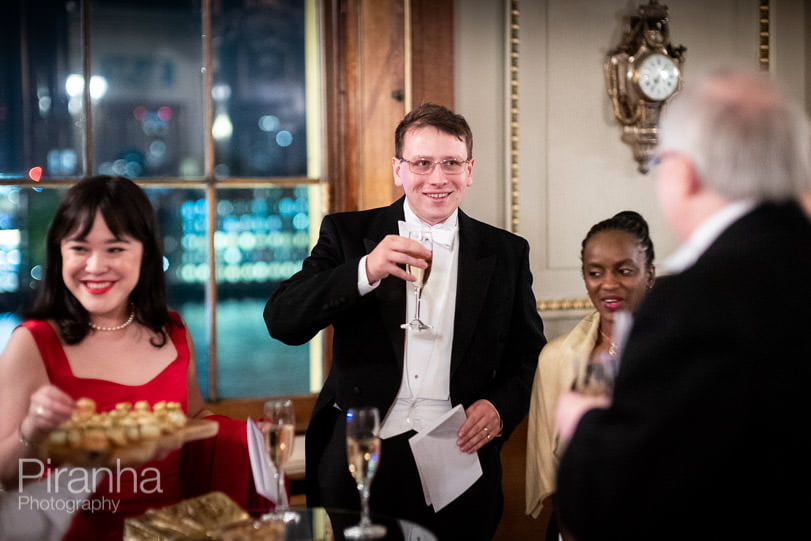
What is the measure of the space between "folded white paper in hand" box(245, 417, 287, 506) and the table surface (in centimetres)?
6

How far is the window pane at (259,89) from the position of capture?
125 inches

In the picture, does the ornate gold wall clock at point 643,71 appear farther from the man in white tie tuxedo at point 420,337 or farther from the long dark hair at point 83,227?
the long dark hair at point 83,227

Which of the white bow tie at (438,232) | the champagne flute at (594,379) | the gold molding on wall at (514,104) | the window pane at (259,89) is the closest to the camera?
the champagne flute at (594,379)

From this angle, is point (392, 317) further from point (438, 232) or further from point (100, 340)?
point (100, 340)

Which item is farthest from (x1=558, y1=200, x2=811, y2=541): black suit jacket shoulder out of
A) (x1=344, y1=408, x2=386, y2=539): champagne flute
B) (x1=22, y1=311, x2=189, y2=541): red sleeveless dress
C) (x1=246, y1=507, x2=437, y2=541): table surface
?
(x1=22, y1=311, x2=189, y2=541): red sleeveless dress

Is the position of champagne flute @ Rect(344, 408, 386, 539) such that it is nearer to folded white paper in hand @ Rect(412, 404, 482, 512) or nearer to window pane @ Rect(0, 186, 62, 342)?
folded white paper in hand @ Rect(412, 404, 482, 512)

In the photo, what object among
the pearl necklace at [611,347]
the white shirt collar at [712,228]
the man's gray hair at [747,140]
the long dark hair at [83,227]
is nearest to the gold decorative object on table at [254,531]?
the long dark hair at [83,227]

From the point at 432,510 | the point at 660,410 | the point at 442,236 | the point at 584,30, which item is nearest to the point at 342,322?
the point at 442,236

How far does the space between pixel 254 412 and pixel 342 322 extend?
102 centimetres

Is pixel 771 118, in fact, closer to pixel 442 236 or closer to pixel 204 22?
pixel 442 236

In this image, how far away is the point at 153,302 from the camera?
219 centimetres

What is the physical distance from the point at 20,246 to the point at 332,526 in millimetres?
1719

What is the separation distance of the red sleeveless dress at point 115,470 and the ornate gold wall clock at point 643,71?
2169 millimetres

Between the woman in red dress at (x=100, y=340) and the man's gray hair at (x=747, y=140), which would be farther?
the woman in red dress at (x=100, y=340)
